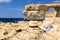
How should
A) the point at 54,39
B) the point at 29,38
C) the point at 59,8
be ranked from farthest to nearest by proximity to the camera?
the point at 59,8, the point at 54,39, the point at 29,38

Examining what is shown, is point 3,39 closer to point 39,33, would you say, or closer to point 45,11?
point 39,33

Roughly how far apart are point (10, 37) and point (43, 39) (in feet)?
2.29

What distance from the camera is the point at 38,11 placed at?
26.0 m

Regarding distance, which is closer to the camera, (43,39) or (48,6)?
(43,39)

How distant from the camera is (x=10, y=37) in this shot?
4.02m

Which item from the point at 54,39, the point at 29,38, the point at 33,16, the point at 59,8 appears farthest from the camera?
the point at 33,16

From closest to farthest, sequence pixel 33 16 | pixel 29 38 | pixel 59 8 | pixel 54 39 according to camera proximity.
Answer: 1. pixel 29 38
2. pixel 54 39
3. pixel 59 8
4. pixel 33 16

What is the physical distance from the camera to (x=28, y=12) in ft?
85.7

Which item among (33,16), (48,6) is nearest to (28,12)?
(33,16)

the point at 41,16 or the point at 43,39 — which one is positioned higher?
the point at 43,39

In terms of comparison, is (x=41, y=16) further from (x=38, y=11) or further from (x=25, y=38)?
(x=25, y=38)

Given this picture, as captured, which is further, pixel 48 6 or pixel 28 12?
pixel 28 12

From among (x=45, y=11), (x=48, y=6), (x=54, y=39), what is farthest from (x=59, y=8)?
(x=54, y=39)

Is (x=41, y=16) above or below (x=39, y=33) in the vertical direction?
below
